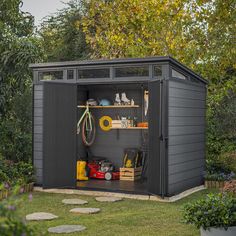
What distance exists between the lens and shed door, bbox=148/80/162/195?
365 inches

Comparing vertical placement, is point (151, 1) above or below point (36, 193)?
above

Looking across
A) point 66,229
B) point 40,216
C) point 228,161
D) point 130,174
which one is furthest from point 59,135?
point 228,161

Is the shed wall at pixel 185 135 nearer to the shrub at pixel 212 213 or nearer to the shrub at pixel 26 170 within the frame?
the shrub at pixel 26 170

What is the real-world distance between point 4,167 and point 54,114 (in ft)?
4.42

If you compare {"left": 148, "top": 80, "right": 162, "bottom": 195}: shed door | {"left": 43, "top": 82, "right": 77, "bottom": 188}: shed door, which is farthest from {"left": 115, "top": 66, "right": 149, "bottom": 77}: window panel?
{"left": 43, "top": 82, "right": 77, "bottom": 188}: shed door

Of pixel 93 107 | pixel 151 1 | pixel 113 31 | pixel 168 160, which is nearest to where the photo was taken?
pixel 168 160

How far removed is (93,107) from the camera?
1195 centimetres

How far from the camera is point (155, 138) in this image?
30.7 ft

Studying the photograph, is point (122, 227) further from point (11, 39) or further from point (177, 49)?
point (177, 49)

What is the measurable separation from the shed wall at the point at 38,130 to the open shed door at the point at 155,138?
233cm

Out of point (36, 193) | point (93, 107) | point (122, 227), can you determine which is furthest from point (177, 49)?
point (122, 227)

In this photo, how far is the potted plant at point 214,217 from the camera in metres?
5.90

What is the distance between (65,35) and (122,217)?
54.9 ft

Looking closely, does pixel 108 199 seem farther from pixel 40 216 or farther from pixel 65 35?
pixel 65 35
